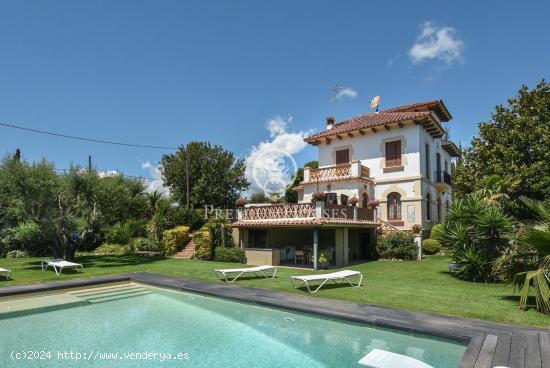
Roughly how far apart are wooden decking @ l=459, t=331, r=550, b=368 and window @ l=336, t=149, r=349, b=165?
20723 mm

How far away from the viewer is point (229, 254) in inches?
831

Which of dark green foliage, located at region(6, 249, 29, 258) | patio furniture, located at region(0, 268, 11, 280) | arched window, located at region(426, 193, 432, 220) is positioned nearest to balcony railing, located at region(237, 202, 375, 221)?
arched window, located at region(426, 193, 432, 220)

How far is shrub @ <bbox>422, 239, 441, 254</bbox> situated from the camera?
22.1m

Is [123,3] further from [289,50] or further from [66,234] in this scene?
[66,234]

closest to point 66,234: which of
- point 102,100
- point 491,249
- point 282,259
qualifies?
point 102,100

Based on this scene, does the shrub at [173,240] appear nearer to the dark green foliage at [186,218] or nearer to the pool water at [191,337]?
the dark green foliage at [186,218]

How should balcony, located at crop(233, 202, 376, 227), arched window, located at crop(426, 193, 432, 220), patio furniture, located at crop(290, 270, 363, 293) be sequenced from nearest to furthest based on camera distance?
patio furniture, located at crop(290, 270, 363, 293), balcony, located at crop(233, 202, 376, 227), arched window, located at crop(426, 193, 432, 220)

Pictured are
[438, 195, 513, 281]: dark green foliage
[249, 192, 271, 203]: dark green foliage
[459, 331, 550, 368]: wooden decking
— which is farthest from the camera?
[249, 192, 271, 203]: dark green foliage

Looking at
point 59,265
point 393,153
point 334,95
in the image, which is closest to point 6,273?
point 59,265

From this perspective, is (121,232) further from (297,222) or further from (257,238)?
(297,222)

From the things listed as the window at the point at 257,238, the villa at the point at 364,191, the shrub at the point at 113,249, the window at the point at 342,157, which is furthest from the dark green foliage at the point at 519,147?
the shrub at the point at 113,249

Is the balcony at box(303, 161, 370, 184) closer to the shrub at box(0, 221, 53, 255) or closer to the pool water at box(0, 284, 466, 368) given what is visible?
the pool water at box(0, 284, 466, 368)

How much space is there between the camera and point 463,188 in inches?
942

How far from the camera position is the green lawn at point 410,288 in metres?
8.52
